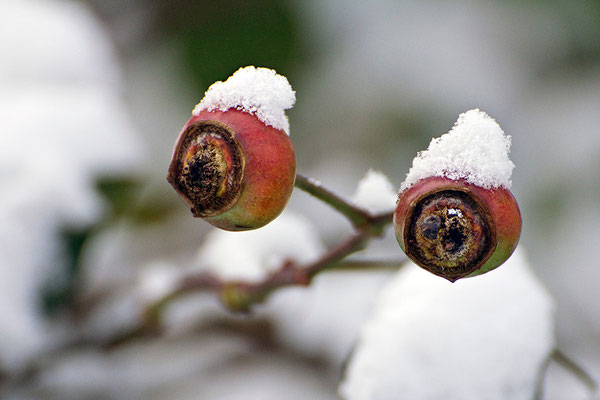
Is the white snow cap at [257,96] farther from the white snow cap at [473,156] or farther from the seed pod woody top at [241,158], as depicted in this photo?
the white snow cap at [473,156]

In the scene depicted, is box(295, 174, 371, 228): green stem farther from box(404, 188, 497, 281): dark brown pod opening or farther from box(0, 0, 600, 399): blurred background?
box(0, 0, 600, 399): blurred background

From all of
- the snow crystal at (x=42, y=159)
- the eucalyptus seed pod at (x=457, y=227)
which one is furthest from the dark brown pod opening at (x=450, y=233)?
the snow crystal at (x=42, y=159)

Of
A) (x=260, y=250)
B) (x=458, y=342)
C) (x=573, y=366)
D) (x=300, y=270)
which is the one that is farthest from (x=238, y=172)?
(x=260, y=250)

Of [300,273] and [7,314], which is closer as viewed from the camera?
[300,273]

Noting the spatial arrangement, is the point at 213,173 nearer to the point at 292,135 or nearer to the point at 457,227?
the point at 457,227

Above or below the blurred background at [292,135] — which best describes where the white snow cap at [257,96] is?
below

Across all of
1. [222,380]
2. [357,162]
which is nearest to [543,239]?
[357,162]

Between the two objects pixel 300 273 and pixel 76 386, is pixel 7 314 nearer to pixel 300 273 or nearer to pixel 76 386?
pixel 76 386
